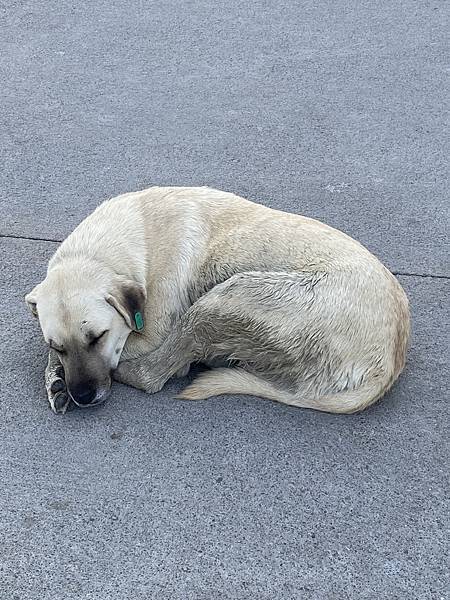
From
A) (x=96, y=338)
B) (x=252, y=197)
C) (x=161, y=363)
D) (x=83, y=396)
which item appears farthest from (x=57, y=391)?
(x=252, y=197)

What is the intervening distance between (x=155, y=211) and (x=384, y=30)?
4442 millimetres

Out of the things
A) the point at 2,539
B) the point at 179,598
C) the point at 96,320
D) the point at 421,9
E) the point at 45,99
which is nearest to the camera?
the point at 179,598

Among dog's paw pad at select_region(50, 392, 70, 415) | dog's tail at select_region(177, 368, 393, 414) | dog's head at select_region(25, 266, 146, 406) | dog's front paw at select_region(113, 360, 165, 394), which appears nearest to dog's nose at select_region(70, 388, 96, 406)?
dog's head at select_region(25, 266, 146, 406)

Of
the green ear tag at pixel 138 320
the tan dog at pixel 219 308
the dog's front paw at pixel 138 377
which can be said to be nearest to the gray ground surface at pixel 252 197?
the dog's front paw at pixel 138 377

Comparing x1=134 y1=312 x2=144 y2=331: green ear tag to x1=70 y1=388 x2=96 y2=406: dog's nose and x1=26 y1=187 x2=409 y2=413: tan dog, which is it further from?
x1=70 y1=388 x2=96 y2=406: dog's nose

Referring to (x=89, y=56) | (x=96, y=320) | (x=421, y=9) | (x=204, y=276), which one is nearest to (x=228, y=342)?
(x=204, y=276)

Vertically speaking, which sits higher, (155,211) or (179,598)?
(155,211)

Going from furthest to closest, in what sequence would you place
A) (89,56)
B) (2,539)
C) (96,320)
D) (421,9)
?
(421,9) → (89,56) → (96,320) → (2,539)

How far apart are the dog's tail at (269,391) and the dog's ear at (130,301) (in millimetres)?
413

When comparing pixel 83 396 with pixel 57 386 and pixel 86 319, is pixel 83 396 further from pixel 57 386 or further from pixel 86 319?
pixel 86 319

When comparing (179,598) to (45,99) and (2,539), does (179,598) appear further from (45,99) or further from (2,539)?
(45,99)

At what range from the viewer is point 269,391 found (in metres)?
3.94

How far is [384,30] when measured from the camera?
7750mm

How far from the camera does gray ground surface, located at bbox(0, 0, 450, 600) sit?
3297mm
